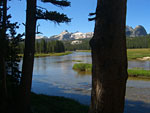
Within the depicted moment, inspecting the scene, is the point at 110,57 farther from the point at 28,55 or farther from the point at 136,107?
the point at 136,107

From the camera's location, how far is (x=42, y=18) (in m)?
5.78

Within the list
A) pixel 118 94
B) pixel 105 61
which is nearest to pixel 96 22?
pixel 105 61

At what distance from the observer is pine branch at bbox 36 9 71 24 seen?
5727 mm

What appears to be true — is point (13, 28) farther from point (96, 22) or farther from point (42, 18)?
point (96, 22)

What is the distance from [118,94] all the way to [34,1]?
15.5 ft

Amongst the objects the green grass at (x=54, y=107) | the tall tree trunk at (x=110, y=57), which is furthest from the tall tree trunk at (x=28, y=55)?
the tall tree trunk at (x=110, y=57)

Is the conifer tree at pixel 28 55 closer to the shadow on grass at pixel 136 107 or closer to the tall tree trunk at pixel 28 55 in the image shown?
the tall tree trunk at pixel 28 55

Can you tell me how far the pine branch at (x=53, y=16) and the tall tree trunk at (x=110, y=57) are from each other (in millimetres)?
4026

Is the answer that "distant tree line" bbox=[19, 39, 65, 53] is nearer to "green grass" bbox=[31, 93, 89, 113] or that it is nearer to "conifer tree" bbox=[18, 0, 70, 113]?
"green grass" bbox=[31, 93, 89, 113]

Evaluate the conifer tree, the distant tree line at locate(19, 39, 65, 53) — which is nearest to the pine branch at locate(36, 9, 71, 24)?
the conifer tree

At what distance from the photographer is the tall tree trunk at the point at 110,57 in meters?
2.05

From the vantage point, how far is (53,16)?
593 cm

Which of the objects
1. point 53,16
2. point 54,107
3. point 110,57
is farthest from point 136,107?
point 110,57

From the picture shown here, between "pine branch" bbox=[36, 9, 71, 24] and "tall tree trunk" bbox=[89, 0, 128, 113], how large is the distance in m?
4.03
